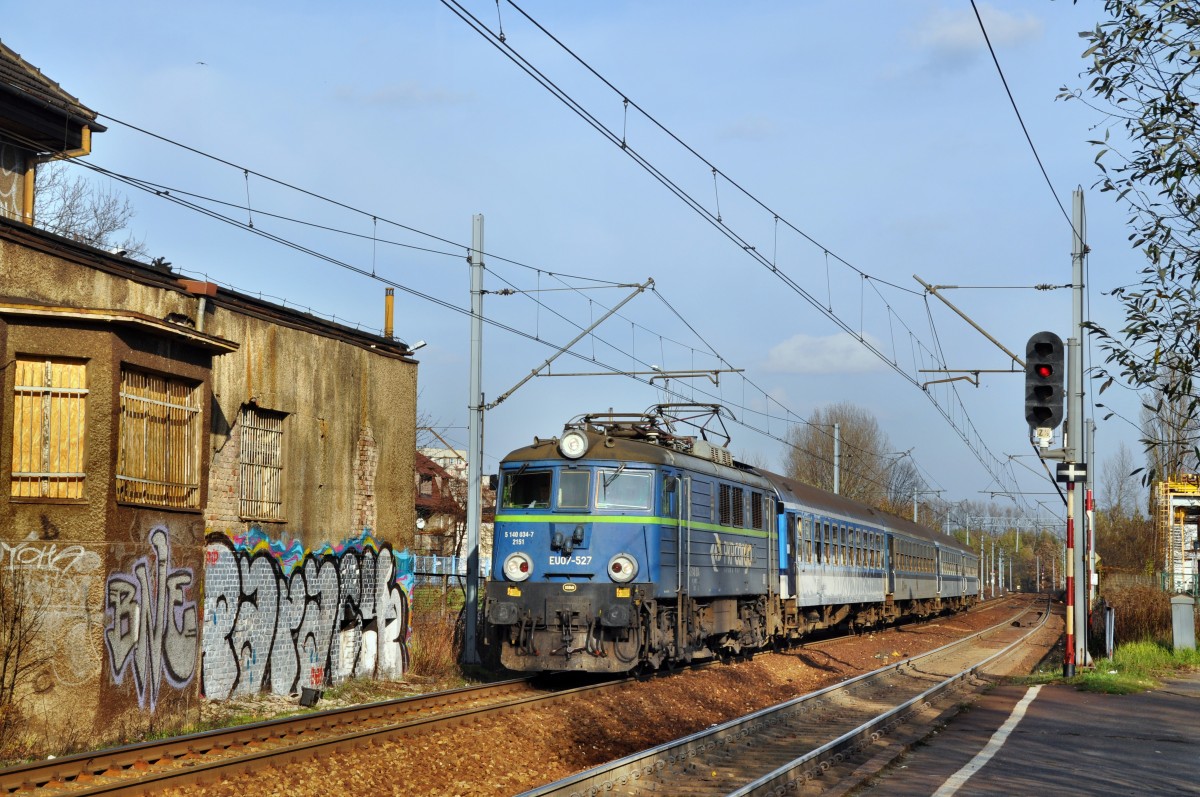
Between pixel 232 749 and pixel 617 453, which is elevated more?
pixel 617 453

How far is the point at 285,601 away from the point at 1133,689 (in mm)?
11986

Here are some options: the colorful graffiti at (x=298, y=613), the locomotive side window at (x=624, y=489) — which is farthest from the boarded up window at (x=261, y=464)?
the locomotive side window at (x=624, y=489)

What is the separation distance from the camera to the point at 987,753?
12.3 metres

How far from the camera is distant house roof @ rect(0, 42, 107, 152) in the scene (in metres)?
19.7

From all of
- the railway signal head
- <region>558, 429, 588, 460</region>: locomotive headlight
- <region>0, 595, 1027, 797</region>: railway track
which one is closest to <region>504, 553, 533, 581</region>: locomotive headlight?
<region>558, 429, 588, 460</region>: locomotive headlight

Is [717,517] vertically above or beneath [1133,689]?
above

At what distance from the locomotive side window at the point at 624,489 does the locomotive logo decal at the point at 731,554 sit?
247 centimetres

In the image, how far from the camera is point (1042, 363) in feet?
57.3

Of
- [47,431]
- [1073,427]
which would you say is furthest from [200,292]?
[1073,427]

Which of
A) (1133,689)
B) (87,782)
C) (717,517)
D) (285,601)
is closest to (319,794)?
(87,782)

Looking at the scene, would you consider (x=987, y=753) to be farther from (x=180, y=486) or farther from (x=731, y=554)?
(x=180, y=486)

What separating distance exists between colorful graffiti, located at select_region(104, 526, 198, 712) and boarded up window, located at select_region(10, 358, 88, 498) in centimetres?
114

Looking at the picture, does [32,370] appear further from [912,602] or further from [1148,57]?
[912,602]

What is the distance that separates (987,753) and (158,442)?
30.9 ft
